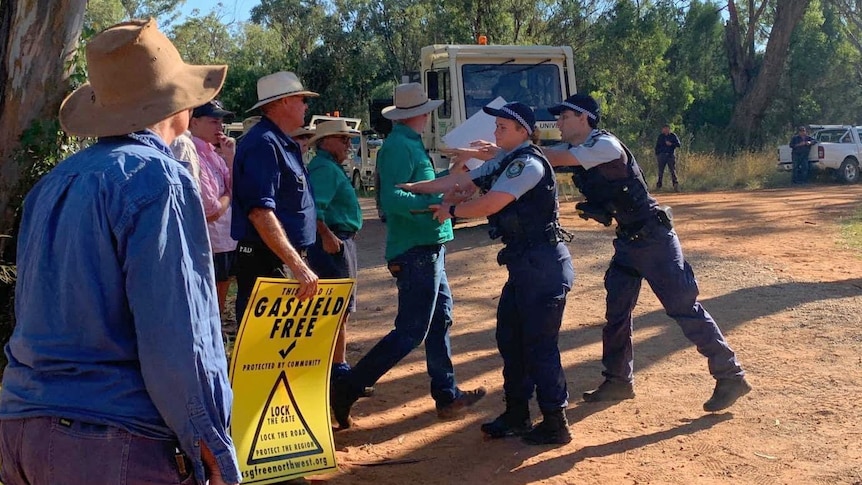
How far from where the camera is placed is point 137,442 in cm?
217

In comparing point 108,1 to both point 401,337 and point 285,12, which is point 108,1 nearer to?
point 285,12

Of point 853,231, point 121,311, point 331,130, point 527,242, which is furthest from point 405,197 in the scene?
point 853,231

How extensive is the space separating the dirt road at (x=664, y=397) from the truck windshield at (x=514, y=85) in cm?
398

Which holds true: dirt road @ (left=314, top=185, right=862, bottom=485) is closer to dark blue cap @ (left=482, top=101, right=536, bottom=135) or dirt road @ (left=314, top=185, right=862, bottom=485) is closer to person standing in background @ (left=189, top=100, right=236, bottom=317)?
person standing in background @ (left=189, top=100, right=236, bottom=317)

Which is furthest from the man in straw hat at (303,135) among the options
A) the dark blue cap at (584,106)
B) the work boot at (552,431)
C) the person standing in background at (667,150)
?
the person standing in background at (667,150)

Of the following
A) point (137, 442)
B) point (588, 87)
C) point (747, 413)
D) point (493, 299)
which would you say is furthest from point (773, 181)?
point (137, 442)

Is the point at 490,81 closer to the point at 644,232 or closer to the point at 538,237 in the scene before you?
the point at 644,232

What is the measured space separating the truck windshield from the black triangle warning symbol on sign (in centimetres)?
1040

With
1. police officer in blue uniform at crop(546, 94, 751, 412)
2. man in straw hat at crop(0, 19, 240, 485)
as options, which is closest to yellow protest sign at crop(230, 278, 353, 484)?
man in straw hat at crop(0, 19, 240, 485)

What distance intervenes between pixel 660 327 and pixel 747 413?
2.35 meters

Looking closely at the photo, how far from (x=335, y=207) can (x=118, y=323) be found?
3921mm

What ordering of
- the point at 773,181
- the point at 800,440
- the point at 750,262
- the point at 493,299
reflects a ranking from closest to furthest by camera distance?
the point at 800,440, the point at 493,299, the point at 750,262, the point at 773,181

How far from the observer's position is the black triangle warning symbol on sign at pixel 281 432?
4469 mm

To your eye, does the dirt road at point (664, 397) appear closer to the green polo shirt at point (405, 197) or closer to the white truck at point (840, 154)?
the green polo shirt at point (405, 197)
